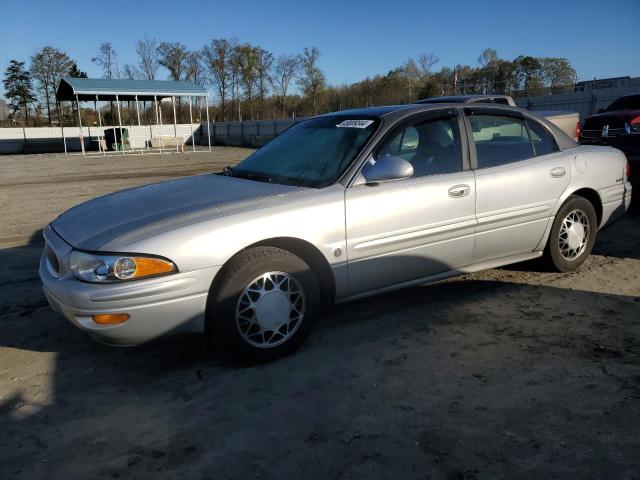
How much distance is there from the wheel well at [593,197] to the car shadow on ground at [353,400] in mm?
1137

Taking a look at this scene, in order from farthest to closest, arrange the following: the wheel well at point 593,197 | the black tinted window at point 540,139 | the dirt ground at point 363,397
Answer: the wheel well at point 593,197 < the black tinted window at point 540,139 < the dirt ground at point 363,397

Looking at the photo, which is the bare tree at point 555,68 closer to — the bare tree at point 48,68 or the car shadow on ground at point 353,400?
the bare tree at point 48,68

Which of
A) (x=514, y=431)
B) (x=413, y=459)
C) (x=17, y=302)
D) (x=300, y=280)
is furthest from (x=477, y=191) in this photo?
(x=17, y=302)

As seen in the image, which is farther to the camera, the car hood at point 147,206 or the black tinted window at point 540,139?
the black tinted window at point 540,139

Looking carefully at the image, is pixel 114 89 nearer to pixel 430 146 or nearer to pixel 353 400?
pixel 430 146

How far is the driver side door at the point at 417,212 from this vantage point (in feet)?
11.4

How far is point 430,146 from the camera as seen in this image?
3.96m

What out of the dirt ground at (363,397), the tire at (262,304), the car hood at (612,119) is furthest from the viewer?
the car hood at (612,119)

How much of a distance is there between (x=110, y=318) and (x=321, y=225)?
1.35m

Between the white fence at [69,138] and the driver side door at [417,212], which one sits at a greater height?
the white fence at [69,138]

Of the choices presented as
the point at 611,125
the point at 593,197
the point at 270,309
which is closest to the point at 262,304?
the point at 270,309

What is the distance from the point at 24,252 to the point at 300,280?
4425 mm

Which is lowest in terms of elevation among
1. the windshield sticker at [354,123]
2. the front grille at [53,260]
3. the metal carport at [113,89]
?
the front grille at [53,260]

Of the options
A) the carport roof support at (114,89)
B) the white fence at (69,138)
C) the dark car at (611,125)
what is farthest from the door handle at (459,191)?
the white fence at (69,138)
